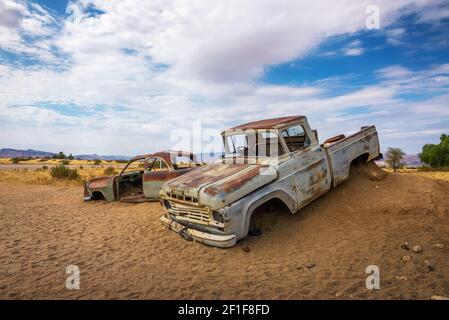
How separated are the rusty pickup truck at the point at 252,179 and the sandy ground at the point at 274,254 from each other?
35 centimetres

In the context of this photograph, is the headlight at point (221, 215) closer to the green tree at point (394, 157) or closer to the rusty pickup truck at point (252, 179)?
the rusty pickup truck at point (252, 179)

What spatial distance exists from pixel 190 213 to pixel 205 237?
518 mm

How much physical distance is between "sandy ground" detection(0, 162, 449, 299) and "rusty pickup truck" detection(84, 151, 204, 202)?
1.27m

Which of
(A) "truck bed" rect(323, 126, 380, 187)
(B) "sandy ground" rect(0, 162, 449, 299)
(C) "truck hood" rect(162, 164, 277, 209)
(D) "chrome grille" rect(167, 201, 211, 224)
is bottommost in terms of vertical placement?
(B) "sandy ground" rect(0, 162, 449, 299)

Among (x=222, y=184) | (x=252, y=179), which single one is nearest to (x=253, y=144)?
(x=252, y=179)

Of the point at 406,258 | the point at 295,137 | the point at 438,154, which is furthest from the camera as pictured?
the point at 438,154

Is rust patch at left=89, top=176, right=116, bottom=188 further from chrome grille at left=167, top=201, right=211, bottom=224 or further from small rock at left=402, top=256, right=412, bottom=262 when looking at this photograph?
small rock at left=402, top=256, right=412, bottom=262

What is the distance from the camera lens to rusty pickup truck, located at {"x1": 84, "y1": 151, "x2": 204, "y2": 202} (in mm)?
7762

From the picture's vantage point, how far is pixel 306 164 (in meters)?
5.21

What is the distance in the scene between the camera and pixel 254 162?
17.2 feet

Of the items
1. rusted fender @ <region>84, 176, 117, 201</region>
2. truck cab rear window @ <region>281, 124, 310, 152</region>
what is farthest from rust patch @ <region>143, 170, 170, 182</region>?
truck cab rear window @ <region>281, 124, 310, 152</region>

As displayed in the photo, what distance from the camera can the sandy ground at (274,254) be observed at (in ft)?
11.0

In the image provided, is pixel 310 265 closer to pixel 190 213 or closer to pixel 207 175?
pixel 190 213

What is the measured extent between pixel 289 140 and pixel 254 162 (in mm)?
891
